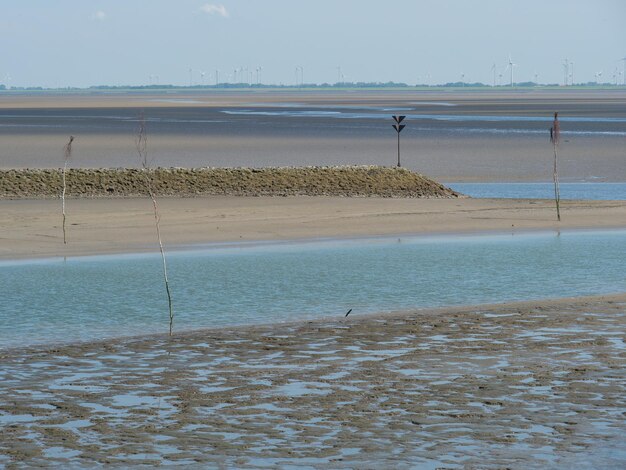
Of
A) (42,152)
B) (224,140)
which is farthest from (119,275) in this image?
(224,140)

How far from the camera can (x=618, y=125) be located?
82562 millimetres

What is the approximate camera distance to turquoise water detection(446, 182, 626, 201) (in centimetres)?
3644

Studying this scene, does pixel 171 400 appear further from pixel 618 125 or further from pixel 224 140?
pixel 618 125

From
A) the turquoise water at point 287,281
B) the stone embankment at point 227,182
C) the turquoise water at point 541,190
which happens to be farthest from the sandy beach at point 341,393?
the turquoise water at point 541,190

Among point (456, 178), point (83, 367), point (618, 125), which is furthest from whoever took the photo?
point (618, 125)

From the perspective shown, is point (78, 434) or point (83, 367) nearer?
point (78, 434)

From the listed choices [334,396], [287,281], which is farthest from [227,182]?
[334,396]

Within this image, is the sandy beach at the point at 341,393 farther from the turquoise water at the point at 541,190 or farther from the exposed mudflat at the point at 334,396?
the turquoise water at the point at 541,190

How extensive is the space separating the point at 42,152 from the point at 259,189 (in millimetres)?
22935

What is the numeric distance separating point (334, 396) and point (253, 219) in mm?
18454

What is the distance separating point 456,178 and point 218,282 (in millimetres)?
24359

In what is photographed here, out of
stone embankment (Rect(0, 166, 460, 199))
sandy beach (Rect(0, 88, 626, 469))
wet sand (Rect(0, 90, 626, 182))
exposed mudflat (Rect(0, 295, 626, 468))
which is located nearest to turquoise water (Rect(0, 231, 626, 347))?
sandy beach (Rect(0, 88, 626, 469))

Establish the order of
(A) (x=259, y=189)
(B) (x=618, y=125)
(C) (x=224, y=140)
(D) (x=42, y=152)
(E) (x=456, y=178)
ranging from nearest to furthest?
(A) (x=259, y=189) < (E) (x=456, y=178) < (D) (x=42, y=152) < (C) (x=224, y=140) < (B) (x=618, y=125)

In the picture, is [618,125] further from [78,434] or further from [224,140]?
[78,434]
